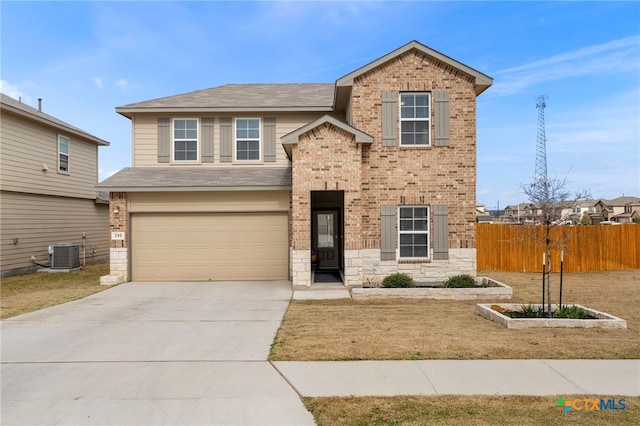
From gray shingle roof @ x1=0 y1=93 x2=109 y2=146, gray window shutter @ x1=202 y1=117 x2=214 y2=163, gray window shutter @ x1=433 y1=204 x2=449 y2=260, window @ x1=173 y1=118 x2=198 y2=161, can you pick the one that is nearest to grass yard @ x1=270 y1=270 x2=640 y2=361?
gray window shutter @ x1=433 y1=204 x2=449 y2=260

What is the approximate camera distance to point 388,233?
12383mm

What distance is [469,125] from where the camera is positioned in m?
12.5

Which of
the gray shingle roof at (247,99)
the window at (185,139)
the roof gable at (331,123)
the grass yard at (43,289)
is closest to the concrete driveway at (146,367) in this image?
the grass yard at (43,289)

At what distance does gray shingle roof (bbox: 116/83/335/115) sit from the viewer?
49.5 feet

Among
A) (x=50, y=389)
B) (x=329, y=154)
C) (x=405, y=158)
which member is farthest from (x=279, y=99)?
(x=50, y=389)

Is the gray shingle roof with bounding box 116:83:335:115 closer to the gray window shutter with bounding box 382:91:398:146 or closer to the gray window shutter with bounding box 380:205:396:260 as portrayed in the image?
the gray window shutter with bounding box 382:91:398:146

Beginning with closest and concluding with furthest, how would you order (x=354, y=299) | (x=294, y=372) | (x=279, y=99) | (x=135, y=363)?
(x=294, y=372) < (x=135, y=363) < (x=354, y=299) < (x=279, y=99)

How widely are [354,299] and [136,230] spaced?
822 centimetres

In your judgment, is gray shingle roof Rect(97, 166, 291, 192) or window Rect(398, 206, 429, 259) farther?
gray shingle roof Rect(97, 166, 291, 192)

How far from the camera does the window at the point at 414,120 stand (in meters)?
12.6

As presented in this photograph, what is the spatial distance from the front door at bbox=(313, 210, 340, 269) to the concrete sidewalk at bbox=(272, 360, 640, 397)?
375 inches

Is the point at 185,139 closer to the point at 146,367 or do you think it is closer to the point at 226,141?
the point at 226,141

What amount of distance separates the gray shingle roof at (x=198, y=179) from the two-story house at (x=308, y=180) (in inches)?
2.6

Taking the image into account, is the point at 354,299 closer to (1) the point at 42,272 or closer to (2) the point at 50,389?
(2) the point at 50,389
